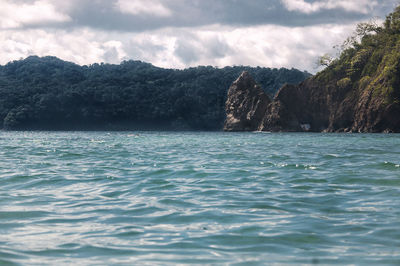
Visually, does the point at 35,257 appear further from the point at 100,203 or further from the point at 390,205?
the point at 390,205

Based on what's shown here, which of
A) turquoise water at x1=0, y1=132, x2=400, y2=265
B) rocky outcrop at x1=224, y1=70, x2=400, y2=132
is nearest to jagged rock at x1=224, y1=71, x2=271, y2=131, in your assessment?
rocky outcrop at x1=224, y1=70, x2=400, y2=132

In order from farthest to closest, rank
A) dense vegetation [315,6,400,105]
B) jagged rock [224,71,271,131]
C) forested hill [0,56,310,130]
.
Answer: forested hill [0,56,310,130] → jagged rock [224,71,271,131] → dense vegetation [315,6,400,105]

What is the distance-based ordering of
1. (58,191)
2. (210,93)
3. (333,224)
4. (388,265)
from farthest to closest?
(210,93) → (58,191) → (333,224) → (388,265)

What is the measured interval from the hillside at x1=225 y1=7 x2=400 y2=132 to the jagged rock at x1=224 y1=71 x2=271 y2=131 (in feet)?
0.71

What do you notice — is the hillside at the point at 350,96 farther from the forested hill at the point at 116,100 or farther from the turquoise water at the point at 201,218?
the turquoise water at the point at 201,218

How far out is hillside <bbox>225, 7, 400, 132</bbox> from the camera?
252 ft

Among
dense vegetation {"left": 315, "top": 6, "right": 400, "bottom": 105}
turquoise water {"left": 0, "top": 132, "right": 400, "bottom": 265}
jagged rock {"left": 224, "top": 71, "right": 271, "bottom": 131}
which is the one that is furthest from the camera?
jagged rock {"left": 224, "top": 71, "right": 271, "bottom": 131}

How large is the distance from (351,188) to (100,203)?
6.34 m

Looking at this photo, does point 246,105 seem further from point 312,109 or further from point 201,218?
point 201,218

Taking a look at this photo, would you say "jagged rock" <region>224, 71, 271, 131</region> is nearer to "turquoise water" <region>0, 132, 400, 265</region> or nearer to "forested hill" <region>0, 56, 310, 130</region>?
"forested hill" <region>0, 56, 310, 130</region>

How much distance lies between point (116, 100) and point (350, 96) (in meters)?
86.2

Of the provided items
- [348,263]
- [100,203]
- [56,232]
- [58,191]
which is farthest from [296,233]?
[58,191]

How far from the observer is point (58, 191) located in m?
12.2

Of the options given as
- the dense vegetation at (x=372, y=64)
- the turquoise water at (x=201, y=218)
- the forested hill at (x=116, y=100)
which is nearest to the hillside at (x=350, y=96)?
the dense vegetation at (x=372, y=64)
